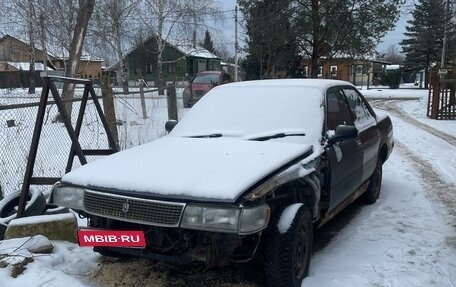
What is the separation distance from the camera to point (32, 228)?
4168 millimetres

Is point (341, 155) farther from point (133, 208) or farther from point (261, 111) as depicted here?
point (133, 208)

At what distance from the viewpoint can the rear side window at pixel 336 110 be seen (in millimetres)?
4635

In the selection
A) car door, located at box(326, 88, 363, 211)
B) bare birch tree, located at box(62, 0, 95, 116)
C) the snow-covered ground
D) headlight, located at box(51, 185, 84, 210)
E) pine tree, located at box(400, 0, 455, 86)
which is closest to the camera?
headlight, located at box(51, 185, 84, 210)

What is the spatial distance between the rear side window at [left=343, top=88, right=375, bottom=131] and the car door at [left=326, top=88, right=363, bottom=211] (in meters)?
0.17

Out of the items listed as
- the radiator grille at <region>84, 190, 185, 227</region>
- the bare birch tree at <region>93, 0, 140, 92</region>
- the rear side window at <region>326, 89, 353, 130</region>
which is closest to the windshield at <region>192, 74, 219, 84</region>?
the bare birch tree at <region>93, 0, 140, 92</region>

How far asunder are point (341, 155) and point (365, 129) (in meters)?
1.13

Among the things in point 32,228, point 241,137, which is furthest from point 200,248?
point 32,228

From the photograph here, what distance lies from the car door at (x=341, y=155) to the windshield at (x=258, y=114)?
0.64 ft

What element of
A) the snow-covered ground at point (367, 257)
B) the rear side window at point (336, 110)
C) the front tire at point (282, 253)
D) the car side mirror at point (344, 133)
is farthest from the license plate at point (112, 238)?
the rear side window at point (336, 110)

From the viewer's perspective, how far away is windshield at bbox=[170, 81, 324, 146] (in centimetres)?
436

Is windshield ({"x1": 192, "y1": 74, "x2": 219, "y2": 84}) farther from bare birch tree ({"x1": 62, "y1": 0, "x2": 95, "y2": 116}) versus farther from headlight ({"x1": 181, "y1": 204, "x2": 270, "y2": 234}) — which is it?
headlight ({"x1": 181, "y1": 204, "x2": 270, "y2": 234})

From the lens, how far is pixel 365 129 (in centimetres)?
543

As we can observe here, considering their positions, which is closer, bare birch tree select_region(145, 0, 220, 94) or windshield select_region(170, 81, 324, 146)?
windshield select_region(170, 81, 324, 146)

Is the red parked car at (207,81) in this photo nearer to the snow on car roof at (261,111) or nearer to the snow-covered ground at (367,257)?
the snow-covered ground at (367,257)
